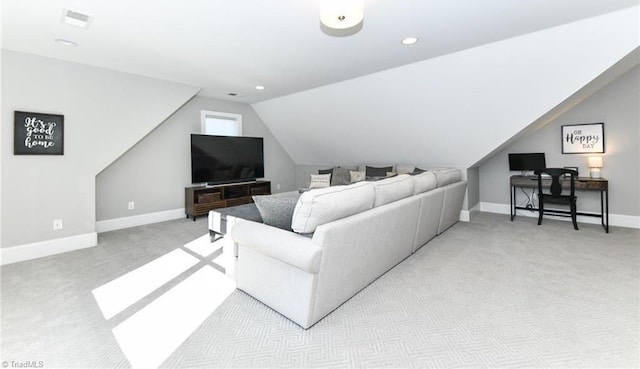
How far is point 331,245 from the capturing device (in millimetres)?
1871

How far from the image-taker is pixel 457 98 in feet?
12.8

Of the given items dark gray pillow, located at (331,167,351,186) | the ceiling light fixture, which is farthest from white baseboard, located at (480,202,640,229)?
the ceiling light fixture

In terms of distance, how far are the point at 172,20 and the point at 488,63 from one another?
11.2 feet

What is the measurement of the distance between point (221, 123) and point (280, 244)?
4644 mm

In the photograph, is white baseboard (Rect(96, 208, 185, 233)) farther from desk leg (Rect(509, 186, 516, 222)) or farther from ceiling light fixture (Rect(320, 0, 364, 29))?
desk leg (Rect(509, 186, 516, 222))

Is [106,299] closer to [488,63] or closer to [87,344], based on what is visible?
[87,344]

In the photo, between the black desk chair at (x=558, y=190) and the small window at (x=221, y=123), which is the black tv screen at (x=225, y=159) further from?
the black desk chair at (x=558, y=190)

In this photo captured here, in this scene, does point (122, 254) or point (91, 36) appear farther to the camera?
point (122, 254)

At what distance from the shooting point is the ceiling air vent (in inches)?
96.1

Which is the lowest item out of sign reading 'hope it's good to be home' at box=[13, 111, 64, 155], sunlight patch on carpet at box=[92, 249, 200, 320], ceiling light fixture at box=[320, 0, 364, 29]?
sunlight patch on carpet at box=[92, 249, 200, 320]

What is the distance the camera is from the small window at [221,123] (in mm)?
5557

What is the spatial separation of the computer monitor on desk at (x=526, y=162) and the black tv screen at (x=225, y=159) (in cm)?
495

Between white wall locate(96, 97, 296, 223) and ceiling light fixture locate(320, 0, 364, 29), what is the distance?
407 cm

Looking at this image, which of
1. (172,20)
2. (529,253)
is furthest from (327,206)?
(529,253)
